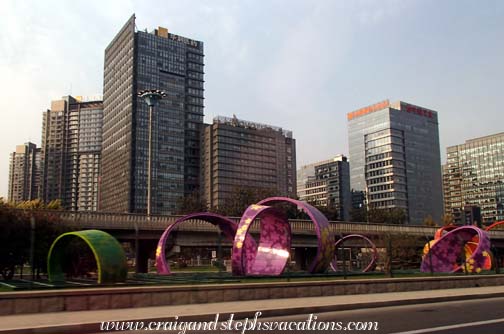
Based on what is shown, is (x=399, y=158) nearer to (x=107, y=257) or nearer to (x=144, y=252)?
(x=144, y=252)

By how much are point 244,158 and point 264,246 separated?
135 m

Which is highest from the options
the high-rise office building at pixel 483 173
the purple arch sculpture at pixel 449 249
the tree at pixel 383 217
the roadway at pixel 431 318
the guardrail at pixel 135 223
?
the high-rise office building at pixel 483 173

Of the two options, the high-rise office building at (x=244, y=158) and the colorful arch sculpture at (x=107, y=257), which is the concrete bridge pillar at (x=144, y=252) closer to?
the colorful arch sculpture at (x=107, y=257)

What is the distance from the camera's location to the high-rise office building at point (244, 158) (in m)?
160

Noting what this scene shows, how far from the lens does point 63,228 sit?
39.5m

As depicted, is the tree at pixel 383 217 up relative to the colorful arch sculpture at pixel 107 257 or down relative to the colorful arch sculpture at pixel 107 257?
up

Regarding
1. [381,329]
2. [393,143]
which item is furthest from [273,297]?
[393,143]

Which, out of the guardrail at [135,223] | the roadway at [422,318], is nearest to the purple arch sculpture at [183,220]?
the guardrail at [135,223]

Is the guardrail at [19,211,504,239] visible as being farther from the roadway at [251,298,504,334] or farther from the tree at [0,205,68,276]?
the roadway at [251,298,504,334]

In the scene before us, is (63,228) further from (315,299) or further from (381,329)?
(381,329)

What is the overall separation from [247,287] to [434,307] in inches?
243

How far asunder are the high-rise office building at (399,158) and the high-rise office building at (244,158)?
24488 mm

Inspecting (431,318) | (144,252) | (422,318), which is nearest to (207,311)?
(422,318)

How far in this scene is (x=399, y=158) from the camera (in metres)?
170
